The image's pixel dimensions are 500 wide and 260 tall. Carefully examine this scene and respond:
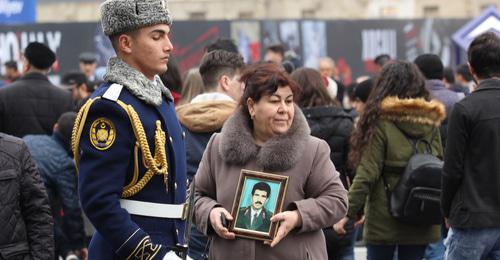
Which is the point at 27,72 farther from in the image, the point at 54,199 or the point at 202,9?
the point at 202,9

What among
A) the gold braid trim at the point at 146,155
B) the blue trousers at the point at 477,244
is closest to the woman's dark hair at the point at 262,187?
the gold braid trim at the point at 146,155


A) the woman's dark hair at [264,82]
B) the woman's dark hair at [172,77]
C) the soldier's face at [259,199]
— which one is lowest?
the soldier's face at [259,199]

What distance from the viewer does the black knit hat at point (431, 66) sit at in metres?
10.1

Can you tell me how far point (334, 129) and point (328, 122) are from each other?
0.08 m

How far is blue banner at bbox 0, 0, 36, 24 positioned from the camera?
15.2 meters

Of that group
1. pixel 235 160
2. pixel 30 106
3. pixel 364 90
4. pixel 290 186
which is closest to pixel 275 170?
pixel 290 186

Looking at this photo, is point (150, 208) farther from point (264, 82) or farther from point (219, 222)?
point (264, 82)

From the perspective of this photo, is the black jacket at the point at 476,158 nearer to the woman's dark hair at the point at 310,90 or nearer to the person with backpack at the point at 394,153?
the person with backpack at the point at 394,153

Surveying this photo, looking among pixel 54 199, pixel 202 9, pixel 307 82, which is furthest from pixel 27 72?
pixel 202 9

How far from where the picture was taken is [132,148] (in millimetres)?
4984

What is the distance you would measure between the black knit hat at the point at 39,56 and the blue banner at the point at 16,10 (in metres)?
4.36

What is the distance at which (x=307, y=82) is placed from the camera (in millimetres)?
8562

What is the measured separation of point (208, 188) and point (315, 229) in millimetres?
632

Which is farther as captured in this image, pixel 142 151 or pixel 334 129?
pixel 334 129
